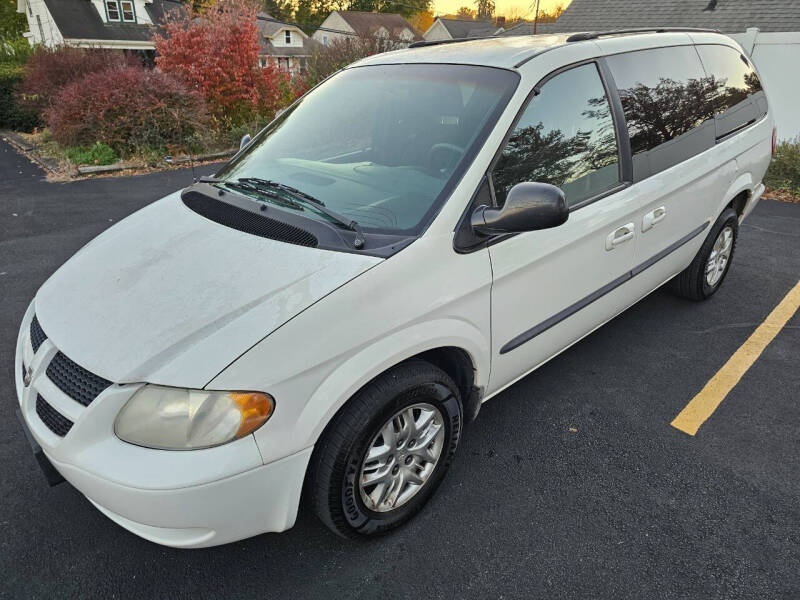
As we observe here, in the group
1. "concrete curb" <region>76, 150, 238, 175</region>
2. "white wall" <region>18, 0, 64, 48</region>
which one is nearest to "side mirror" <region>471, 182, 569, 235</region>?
"concrete curb" <region>76, 150, 238, 175</region>

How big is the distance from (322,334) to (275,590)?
105 centimetres

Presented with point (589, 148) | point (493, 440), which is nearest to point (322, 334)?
point (493, 440)

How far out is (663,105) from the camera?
3.23 m

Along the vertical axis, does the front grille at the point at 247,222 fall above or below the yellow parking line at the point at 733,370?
above

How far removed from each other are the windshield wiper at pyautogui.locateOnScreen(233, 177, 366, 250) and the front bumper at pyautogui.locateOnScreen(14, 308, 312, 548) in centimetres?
83

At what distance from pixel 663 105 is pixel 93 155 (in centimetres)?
997

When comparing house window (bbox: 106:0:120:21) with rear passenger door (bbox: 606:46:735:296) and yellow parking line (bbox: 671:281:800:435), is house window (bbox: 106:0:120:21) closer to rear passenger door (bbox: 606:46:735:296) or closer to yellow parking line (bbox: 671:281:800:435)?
rear passenger door (bbox: 606:46:735:296)

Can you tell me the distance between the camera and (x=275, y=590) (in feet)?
6.87

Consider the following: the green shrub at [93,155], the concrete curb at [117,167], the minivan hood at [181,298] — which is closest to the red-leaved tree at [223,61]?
the concrete curb at [117,167]

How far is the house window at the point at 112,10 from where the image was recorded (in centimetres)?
3062

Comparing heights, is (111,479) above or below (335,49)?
below

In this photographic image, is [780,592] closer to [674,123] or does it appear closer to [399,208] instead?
[399,208]

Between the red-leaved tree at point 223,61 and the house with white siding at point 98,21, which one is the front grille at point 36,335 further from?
the house with white siding at point 98,21

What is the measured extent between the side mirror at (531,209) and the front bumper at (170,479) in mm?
1108
